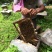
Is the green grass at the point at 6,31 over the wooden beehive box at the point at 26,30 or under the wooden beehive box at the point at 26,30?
under

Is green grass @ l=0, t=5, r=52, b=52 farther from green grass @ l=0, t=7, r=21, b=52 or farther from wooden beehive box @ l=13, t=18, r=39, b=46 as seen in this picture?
wooden beehive box @ l=13, t=18, r=39, b=46

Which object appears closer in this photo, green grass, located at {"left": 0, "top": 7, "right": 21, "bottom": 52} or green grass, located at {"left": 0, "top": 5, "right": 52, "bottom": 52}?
green grass, located at {"left": 0, "top": 5, "right": 52, "bottom": 52}

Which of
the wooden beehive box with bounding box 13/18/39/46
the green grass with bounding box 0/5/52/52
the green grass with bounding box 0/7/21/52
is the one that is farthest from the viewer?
the green grass with bounding box 0/7/21/52

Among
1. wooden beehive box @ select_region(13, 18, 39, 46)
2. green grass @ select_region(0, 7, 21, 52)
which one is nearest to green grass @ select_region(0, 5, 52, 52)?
green grass @ select_region(0, 7, 21, 52)

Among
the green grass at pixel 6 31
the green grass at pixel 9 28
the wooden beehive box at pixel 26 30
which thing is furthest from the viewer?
the green grass at pixel 6 31

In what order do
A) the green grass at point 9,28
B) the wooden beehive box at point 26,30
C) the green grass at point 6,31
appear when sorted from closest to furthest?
1. the wooden beehive box at point 26,30
2. the green grass at point 9,28
3. the green grass at point 6,31

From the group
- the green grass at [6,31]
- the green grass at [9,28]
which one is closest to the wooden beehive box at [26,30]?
the green grass at [9,28]

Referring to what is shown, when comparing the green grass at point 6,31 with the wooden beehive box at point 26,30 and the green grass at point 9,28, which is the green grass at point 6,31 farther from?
the wooden beehive box at point 26,30

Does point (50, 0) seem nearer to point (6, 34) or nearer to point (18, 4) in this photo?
point (6, 34)

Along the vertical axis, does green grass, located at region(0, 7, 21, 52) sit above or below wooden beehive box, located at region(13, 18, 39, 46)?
below

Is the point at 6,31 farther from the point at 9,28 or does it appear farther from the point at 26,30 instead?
the point at 26,30

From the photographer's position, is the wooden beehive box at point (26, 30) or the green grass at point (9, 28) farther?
the green grass at point (9, 28)

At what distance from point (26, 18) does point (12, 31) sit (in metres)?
1.89

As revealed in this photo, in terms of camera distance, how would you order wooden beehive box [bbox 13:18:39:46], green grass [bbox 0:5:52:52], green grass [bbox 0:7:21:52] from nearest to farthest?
wooden beehive box [bbox 13:18:39:46]
green grass [bbox 0:5:52:52]
green grass [bbox 0:7:21:52]
